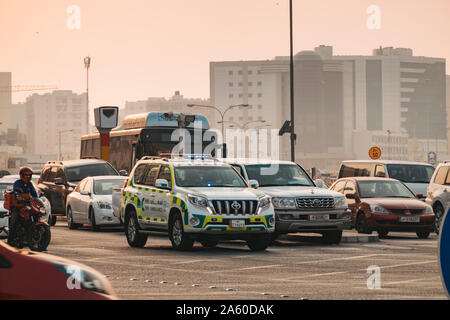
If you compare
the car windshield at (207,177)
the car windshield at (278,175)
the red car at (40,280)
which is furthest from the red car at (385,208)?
the red car at (40,280)

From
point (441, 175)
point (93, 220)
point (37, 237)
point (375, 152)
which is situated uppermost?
point (375, 152)

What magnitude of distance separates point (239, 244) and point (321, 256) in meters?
4.19

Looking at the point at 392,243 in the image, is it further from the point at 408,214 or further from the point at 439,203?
the point at 439,203

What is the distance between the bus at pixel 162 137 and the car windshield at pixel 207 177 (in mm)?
13213

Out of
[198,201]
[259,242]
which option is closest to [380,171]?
[259,242]

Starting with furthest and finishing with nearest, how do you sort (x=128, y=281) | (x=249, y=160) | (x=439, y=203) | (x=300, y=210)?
(x=439, y=203), (x=249, y=160), (x=300, y=210), (x=128, y=281)

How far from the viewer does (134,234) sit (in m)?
21.6

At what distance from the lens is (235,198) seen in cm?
1986

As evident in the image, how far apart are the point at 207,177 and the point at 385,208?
5.87 m

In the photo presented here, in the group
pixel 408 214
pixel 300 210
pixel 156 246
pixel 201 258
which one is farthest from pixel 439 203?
pixel 201 258

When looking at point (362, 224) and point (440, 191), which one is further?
point (440, 191)

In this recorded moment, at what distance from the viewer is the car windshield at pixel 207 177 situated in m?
20.9

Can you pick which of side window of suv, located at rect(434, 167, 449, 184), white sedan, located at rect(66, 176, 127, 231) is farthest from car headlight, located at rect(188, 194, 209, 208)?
side window of suv, located at rect(434, 167, 449, 184)

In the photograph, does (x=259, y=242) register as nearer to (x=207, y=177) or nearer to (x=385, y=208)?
(x=207, y=177)
